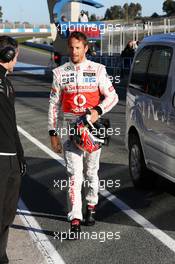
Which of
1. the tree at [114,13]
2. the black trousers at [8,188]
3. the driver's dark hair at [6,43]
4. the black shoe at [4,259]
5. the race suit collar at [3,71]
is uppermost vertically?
the driver's dark hair at [6,43]

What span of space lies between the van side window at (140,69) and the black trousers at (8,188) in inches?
116

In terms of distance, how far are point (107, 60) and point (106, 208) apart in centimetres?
1996


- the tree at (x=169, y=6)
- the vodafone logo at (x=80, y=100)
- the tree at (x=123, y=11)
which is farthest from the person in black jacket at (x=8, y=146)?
the tree at (x=123, y=11)

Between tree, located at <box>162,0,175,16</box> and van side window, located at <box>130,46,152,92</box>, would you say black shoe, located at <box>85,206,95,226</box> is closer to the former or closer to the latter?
van side window, located at <box>130,46,152,92</box>

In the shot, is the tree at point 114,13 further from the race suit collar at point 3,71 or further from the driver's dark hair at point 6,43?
the race suit collar at point 3,71

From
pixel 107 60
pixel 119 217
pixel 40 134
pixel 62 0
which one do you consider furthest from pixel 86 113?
pixel 62 0

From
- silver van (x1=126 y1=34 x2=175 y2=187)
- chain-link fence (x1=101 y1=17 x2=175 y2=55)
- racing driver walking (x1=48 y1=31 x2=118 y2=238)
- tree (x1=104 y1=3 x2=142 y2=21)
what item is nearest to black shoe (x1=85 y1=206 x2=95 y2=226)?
racing driver walking (x1=48 y1=31 x2=118 y2=238)

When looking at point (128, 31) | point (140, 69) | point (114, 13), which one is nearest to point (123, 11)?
point (114, 13)

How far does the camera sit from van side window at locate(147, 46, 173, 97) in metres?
5.98

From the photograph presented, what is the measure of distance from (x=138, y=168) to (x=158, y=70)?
1.32 meters

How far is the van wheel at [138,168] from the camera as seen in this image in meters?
6.80

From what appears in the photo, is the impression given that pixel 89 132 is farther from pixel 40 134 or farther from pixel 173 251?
pixel 40 134

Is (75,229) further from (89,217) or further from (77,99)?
(77,99)

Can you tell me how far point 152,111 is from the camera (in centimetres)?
623
